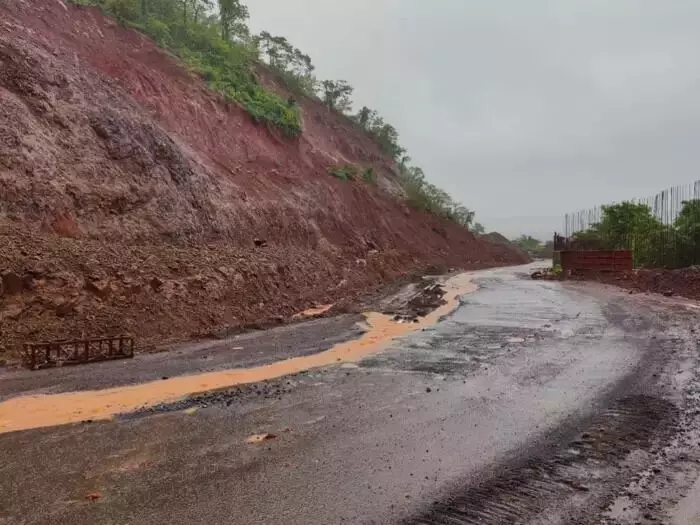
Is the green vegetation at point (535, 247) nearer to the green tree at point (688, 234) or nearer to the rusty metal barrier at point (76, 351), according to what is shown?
the green tree at point (688, 234)

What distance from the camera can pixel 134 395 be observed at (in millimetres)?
8234

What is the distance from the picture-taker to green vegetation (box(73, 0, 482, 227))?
1119 inches

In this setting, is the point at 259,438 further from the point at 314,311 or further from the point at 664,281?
the point at 664,281

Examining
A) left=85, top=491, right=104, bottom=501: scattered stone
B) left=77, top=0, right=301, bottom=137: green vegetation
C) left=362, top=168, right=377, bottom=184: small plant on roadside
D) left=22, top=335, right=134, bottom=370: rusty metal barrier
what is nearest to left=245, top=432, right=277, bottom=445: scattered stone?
left=85, top=491, right=104, bottom=501: scattered stone

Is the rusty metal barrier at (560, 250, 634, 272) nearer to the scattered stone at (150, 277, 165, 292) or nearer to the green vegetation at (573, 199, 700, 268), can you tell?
the green vegetation at (573, 199, 700, 268)

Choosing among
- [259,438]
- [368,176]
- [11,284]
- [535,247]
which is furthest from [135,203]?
[535,247]

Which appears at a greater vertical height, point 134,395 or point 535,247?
point 535,247

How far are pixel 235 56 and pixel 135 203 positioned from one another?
843 inches

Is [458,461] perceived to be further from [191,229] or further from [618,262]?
[618,262]

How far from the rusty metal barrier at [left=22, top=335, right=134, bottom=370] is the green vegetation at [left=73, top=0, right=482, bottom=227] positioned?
729 inches

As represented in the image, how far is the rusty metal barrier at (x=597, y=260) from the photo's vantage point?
27.8 metres

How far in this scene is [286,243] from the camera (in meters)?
23.3

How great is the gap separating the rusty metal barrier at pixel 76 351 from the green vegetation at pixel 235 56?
60.7 ft

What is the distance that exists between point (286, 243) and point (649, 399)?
57.6 feet
